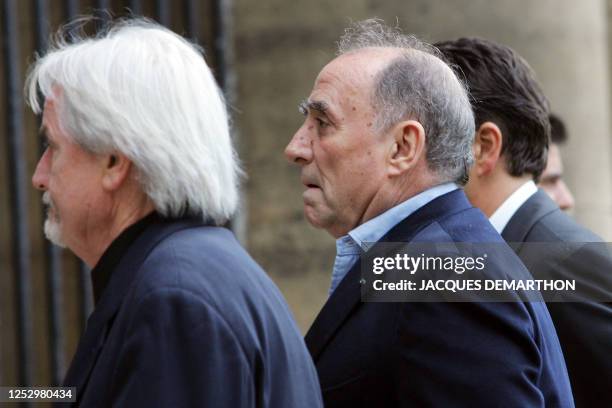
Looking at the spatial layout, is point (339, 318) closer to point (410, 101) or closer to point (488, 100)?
point (410, 101)

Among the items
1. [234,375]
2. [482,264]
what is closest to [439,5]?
[482,264]

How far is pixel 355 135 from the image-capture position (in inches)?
101

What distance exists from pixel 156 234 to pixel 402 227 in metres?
0.55

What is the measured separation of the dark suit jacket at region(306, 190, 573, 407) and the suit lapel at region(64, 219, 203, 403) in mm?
418

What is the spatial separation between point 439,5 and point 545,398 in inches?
120

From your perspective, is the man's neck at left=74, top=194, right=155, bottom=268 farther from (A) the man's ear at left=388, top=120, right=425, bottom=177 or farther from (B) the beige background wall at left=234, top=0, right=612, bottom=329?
(B) the beige background wall at left=234, top=0, right=612, bottom=329

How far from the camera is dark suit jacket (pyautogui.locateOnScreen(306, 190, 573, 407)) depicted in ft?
7.14

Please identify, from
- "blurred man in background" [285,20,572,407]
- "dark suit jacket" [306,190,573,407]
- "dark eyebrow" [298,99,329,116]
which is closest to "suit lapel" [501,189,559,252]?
"blurred man in background" [285,20,572,407]

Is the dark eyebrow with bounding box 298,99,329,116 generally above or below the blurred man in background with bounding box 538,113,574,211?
above

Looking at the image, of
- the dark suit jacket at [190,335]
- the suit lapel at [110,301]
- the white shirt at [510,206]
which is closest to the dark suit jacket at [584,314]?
the white shirt at [510,206]

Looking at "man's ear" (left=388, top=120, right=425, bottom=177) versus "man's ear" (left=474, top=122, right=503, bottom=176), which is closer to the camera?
"man's ear" (left=388, top=120, right=425, bottom=177)

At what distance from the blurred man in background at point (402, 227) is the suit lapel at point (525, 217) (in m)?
0.43

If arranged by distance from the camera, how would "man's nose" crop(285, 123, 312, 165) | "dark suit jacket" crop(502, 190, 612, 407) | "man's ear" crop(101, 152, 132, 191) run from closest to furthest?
1. "man's ear" crop(101, 152, 132, 191)
2. "man's nose" crop(285, 123, 312, 165)
3. "dark suit jacket" crop(502, 190, 612, 407)

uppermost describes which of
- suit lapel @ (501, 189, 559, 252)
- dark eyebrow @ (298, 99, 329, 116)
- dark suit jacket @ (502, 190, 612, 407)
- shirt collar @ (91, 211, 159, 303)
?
dark eyebrow @ (298, 99, 329, 116)
